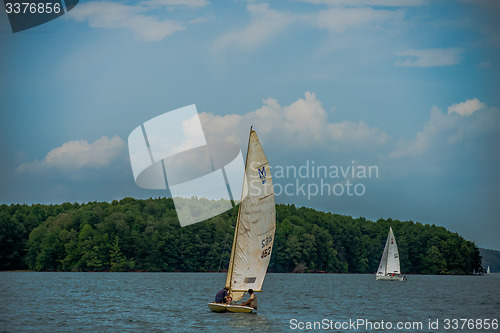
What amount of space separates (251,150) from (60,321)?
16.5 metres

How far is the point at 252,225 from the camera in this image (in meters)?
43.5

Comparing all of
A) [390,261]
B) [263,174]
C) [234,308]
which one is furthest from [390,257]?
[263,174]

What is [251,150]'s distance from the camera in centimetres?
4291

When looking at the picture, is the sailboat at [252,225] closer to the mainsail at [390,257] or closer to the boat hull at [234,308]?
the boat hull at [234,308]

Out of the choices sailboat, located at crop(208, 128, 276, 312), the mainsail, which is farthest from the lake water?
the mainsail

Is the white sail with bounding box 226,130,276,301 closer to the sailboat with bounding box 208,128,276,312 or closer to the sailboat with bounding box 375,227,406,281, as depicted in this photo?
the sailboat with bounding box 208,128,276,312

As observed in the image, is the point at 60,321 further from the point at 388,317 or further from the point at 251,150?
the point at 388,317

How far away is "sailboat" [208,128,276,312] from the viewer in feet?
141

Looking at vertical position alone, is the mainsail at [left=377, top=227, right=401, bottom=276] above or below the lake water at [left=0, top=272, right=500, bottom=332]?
above

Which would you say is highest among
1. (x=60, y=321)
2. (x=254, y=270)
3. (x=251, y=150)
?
(x=251, y=150)

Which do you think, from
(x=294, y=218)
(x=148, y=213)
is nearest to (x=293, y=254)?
(x=294, y=218)

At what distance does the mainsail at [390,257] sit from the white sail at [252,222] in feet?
275

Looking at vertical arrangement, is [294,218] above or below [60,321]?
above

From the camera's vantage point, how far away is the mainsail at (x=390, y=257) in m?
125
